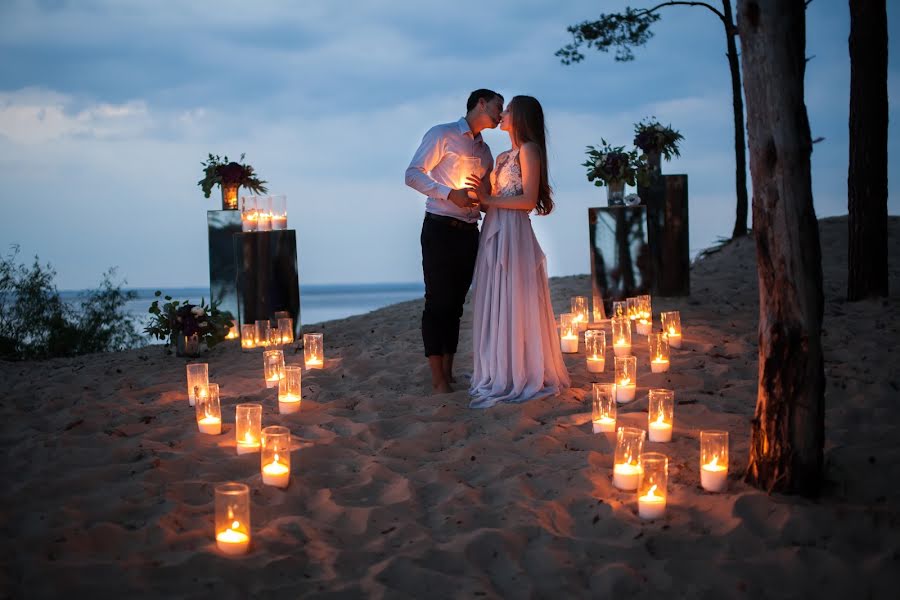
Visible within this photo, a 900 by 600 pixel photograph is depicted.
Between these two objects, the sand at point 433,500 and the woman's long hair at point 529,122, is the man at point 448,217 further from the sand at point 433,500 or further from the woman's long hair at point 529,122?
the sand at point 433,500

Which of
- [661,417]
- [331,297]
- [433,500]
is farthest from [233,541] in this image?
[331,297]

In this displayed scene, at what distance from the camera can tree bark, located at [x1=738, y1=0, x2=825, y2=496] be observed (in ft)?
10.3

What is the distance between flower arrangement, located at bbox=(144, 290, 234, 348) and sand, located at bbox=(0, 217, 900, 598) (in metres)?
1.30

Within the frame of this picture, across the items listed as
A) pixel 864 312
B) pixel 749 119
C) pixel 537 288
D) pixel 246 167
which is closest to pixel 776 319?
pixel 749 119

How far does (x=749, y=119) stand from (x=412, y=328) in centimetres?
473

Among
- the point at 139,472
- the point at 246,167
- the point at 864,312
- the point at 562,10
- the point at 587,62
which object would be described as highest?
the point at 562,10

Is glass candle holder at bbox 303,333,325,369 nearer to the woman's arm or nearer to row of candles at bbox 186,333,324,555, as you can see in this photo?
row of candles at bbox 186,333,324,555

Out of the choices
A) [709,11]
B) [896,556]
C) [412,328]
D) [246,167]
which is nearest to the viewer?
[896,556]

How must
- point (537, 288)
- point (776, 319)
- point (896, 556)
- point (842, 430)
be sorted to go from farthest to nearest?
point (537, 288), point (842, 430), point (776, 319), point (896, 556)

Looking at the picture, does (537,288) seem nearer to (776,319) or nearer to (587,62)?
(776,319)

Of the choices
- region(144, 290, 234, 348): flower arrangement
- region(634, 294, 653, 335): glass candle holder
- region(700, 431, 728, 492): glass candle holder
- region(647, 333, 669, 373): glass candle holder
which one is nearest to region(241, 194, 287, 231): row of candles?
region(144, 290, 234, 348): flower arrangement

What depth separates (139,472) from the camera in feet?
12.0

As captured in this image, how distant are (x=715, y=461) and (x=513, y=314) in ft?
5.70

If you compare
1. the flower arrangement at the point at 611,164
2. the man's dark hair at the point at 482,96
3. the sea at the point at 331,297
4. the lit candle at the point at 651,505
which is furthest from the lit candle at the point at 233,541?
the sea at the point at 331,297
